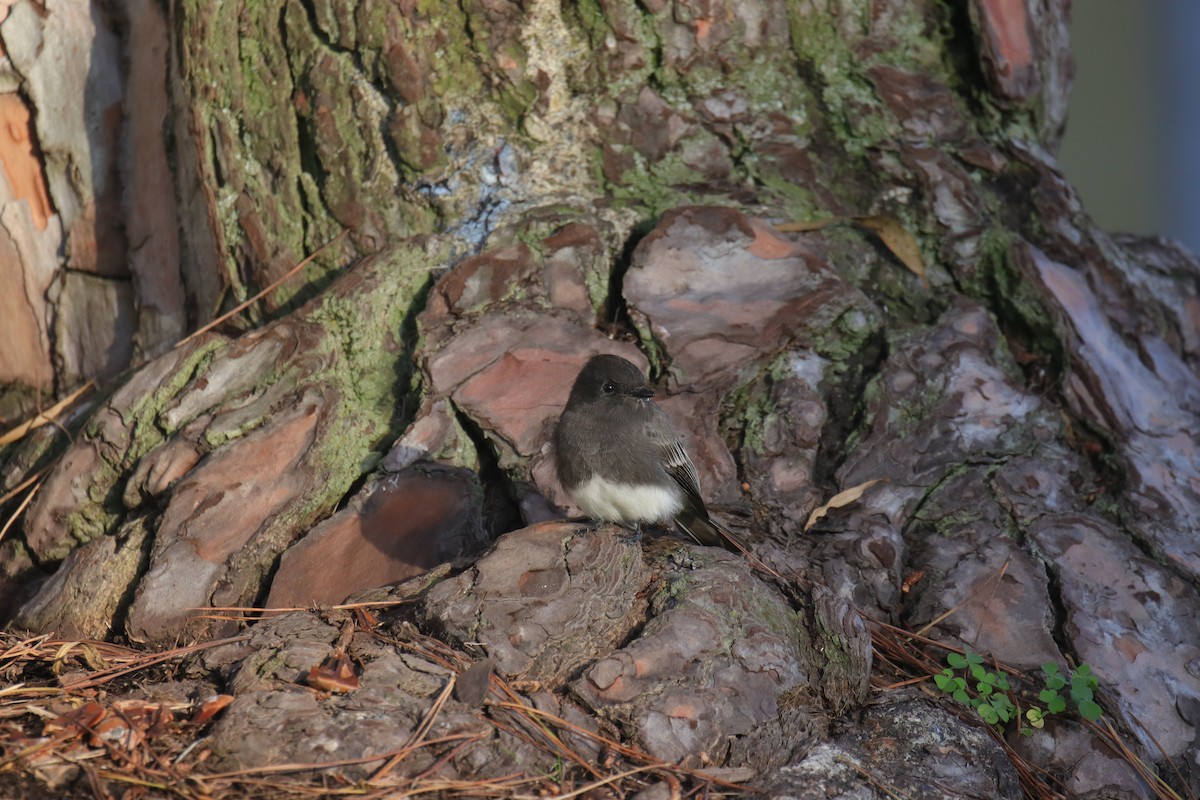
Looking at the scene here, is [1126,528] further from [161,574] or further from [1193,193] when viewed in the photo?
[1193,193]

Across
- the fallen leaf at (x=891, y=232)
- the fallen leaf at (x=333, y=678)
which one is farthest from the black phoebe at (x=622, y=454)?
the fallen leaf at (x=333, y=678)

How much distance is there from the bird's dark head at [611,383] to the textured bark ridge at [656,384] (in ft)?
0.40

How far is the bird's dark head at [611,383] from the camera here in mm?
3623

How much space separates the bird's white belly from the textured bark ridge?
0.40 feet

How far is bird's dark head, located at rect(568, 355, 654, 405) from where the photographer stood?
3623 millimetres

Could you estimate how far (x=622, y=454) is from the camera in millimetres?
3785

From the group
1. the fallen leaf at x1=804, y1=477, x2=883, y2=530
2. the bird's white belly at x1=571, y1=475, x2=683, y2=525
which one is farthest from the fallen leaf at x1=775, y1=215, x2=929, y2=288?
the bird's white belly at x1=571, y1=475, x2=683, y2=525

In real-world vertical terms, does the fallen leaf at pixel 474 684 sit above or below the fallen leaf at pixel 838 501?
above

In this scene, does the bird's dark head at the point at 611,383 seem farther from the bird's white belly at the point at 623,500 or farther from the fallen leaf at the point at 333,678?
the fallen leaf at the point at 333,678

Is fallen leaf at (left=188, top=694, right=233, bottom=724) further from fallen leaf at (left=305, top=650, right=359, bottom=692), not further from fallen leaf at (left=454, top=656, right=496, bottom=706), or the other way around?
fallen leaf at (left=454, top=656, right=496, bottom=706)

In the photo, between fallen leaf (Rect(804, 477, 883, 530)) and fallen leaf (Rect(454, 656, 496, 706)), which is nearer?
fallen leaf (Rect(454, 656, 496, 706))

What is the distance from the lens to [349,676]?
270 centimetres

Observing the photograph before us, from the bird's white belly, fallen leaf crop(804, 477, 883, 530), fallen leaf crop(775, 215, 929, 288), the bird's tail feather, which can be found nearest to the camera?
the bird's tail feather

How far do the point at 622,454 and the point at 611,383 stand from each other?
0.97 feet
